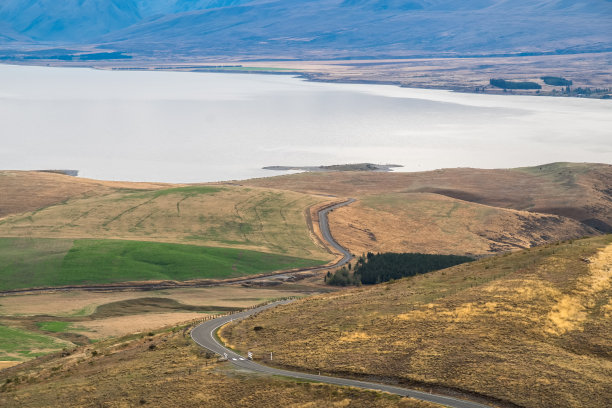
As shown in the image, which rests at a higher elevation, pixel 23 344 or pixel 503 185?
pixel 23 344

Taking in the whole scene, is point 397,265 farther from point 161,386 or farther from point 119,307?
point 161,386

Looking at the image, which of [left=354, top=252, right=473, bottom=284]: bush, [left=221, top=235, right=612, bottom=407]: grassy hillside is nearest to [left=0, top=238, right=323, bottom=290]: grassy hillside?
[left=354, top=252, right=473, bottom=284]: bush

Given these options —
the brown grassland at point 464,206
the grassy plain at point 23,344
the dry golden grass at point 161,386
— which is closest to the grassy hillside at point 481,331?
the dry golden grass at point 161,386

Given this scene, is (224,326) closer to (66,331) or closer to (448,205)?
(66,331)

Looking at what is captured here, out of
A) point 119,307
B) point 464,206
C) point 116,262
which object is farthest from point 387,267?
point 464,206

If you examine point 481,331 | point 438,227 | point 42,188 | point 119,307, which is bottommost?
point 438,227

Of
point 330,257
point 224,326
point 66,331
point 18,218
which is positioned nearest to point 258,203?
point 330,257

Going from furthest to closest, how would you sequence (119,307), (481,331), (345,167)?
(345,167) → (119,307) → (481,331)
